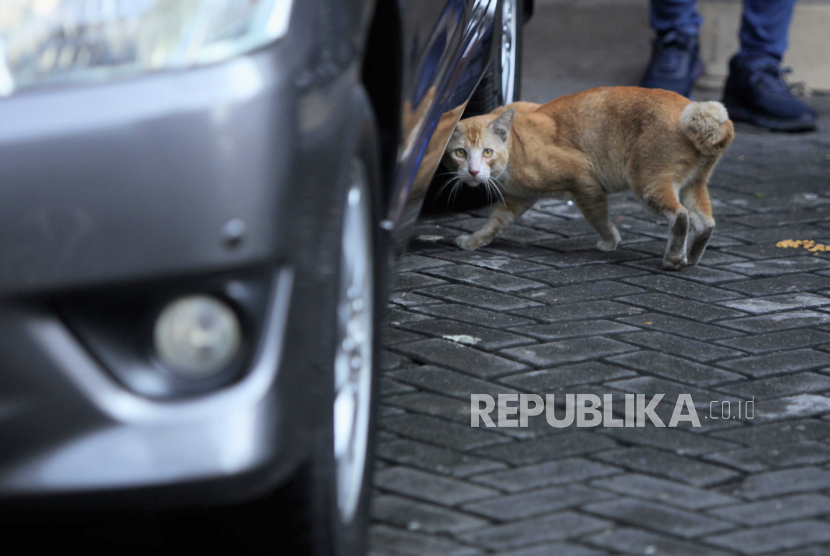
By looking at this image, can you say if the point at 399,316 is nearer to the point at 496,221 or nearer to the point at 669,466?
the point at 496,221

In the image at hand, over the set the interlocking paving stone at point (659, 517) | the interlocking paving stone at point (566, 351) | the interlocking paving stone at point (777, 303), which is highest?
the interlocking paving stone at point (659, 517)

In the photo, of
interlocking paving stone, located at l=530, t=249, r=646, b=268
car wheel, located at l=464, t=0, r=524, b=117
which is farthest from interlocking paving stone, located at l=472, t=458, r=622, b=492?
car wheel, located at l=464, t=0, r=524, b=117

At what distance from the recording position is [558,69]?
7.27 m

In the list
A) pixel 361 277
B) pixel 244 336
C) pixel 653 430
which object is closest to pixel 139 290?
pixel 244 336

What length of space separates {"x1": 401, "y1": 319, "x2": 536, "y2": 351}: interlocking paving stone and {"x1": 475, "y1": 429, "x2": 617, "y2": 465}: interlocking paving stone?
633mm

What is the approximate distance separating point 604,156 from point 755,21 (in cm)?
255

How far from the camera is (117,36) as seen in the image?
4.81 feet

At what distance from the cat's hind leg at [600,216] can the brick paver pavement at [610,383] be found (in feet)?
0.18

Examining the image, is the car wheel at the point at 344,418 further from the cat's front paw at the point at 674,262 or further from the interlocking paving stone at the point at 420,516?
the cat's front paw at the point at 674,262

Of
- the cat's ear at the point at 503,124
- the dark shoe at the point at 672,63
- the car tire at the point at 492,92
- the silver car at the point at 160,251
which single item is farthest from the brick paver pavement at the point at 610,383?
the dark shoe at the point at 672,63

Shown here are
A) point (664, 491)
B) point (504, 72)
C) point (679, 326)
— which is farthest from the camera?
point (504, 72)

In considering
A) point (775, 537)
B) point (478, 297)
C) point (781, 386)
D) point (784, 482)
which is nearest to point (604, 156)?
point (478, 297)

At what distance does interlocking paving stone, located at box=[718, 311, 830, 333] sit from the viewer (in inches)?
133

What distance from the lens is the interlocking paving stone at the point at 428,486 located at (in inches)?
89.9
